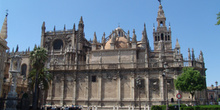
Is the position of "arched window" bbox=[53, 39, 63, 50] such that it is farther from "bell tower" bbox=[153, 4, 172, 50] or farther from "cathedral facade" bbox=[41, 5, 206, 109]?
"bell tower" bbox=[153, 4, 172, 50]

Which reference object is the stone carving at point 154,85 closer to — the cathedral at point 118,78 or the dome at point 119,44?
the cathedral at point 118,78

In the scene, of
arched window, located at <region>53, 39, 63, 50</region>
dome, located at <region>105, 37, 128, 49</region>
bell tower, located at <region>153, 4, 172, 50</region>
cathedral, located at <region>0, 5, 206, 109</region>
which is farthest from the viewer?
bell tower, located at <region>153, 4, 172, 50</region>

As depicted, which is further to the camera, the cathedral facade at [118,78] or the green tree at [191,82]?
the cathedral facade at [118,78]

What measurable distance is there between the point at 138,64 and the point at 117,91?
22.7 feet

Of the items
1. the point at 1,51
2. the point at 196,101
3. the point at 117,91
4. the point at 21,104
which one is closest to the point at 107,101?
the point at 117,91

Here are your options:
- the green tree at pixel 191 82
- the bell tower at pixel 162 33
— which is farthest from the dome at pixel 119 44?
the bell tower at pixel 162 33

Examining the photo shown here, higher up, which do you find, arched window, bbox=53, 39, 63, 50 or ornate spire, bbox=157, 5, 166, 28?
ornate spire, bbox=157, 5, 166, 28

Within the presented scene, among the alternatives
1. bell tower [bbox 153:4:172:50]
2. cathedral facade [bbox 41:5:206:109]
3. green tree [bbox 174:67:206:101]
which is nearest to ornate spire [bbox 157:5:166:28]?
bell tower [bbox 153:4:172:50]

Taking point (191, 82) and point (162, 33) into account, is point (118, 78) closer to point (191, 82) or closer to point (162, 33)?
point (191, 82)

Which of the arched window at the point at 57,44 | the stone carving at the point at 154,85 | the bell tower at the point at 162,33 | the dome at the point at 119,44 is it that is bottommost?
the stone carving at the point at 154,85

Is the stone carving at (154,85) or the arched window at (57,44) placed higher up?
the arched window at (57,44)

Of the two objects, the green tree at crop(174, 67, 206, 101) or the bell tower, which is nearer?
the green tree at crop(174, 67, 206, 101)

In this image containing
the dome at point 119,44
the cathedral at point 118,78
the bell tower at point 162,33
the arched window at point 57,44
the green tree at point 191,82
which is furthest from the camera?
the bell tower at point 162,33

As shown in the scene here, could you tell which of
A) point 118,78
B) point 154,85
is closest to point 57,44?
point 118,78
